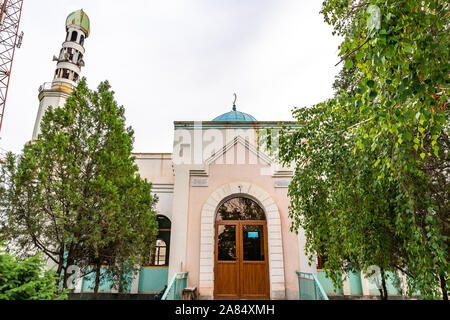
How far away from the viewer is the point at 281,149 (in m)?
4.70

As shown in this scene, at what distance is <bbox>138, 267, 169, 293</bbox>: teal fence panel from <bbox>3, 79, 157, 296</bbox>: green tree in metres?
2.46

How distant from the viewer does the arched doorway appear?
7.93 meters

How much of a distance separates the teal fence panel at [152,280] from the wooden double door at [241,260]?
3.26m

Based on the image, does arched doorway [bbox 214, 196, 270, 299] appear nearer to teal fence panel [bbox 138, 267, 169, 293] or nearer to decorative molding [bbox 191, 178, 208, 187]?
decorative molding [bbox 191, 178, 208, 187]

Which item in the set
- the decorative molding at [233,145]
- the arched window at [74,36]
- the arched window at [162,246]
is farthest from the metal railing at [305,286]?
the arched window at [74,36]

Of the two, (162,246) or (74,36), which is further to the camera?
(74,36)

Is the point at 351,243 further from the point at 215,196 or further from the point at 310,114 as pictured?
the point at 215,196

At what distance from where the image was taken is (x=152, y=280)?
1027 cm

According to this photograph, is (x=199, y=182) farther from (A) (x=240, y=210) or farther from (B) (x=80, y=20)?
Answer: (B) (x=80, y=20)

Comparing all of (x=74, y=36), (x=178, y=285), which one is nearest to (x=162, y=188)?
(x=178, y=285)

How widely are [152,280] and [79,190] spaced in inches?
212

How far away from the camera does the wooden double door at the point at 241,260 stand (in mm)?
7914

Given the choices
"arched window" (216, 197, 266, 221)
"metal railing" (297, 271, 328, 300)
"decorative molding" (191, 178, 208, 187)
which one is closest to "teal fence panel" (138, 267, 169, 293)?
"arched window" (216, 197, 266, 221)
